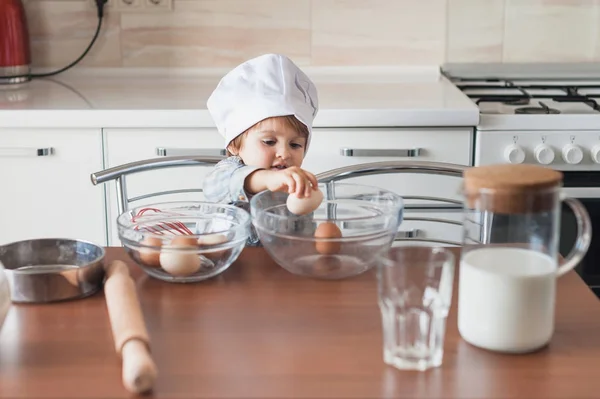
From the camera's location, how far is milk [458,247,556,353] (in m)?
0.93

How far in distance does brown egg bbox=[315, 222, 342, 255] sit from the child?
31 cm

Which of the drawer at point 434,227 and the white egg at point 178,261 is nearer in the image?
the white egg at point 178,261

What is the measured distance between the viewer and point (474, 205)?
934 mm

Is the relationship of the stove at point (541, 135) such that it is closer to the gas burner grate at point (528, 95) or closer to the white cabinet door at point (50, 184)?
the gas burner grate at point (528, 95)

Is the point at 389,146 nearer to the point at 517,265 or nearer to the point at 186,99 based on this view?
the point at 186,99

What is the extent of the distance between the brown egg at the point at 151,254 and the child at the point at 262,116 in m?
0.31

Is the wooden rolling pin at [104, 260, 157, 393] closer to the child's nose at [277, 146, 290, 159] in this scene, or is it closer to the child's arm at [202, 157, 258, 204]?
the child's arm at [202, 157, 258, 204]

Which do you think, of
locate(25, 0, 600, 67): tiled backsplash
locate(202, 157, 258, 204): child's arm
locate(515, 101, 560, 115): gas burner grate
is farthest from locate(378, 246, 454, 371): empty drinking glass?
locate(25, 0, 600, 67): tiled backsplash

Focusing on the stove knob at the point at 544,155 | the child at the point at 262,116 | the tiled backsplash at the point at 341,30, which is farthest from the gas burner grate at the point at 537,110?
the child at the point at 262,116

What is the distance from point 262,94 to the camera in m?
1.52

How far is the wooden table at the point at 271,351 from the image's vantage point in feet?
2.88

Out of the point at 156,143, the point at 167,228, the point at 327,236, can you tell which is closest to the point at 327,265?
the point at 327,236

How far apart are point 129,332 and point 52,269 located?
0.31 meters

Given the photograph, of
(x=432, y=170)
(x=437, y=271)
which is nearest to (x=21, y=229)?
(x=432, y=170)
